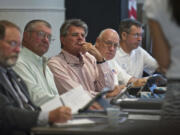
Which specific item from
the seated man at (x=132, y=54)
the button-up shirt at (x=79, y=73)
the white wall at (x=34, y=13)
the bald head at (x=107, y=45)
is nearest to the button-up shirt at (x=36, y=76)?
the button-up shirt at (x=79, y=73)

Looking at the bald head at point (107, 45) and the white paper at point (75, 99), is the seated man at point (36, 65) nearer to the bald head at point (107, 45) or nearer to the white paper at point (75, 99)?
the white paper at point (75, 99)

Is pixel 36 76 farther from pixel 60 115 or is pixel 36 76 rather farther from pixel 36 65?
pixel 60 115

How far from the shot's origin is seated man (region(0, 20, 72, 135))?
2.74 m

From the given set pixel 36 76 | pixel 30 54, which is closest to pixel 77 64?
pixel 30 54

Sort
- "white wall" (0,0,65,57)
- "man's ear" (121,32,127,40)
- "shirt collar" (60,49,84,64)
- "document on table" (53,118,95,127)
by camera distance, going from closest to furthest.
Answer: "document on table" (53,118,95,127), "shirt collar" (60,49,84,64), "man's ear" (121,32,127,40), "white wall" (0,0,65,57)

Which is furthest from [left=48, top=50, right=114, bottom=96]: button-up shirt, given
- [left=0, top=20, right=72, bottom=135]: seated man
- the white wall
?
the white wall

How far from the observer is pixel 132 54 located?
20.2ft

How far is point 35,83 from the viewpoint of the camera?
3674 mm

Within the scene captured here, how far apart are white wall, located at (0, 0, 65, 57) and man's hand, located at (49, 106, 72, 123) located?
4.53 metres

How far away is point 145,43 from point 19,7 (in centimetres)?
183

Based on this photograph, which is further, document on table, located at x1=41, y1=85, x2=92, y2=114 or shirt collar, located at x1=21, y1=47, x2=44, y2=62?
shirt collar, located at x1=21, y1=47, x2=44, y2=62

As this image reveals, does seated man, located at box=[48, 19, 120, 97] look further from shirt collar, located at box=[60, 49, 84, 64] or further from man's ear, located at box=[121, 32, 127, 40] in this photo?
man's ear, located at box=[121, 32, 127, 40]

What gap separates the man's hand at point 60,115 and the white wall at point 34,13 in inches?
178

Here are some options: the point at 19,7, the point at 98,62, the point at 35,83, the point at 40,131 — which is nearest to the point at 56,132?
the point at 40,131
